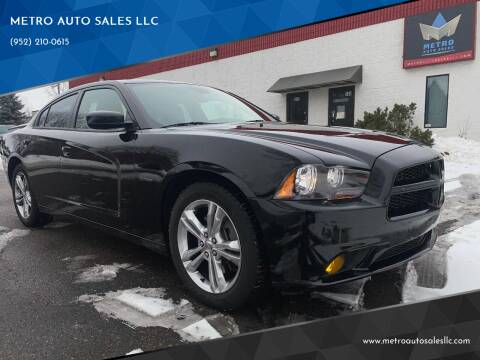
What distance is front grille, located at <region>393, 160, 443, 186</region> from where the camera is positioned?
2480 millimetres

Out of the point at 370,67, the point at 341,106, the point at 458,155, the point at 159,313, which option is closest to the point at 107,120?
the point at 159,313

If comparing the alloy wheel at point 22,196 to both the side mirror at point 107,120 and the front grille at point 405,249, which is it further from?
the front grille at point 405,249

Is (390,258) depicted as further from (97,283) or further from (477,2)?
(477,2)

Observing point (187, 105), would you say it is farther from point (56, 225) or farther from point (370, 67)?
point (370, 67)

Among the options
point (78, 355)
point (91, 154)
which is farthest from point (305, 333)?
point (91, 154)

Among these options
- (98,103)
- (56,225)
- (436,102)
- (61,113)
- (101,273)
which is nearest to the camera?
(101,273)

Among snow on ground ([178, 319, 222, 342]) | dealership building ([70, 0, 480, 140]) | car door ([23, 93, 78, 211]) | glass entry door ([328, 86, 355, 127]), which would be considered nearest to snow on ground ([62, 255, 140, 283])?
car door ([23, 93, 78, 211])

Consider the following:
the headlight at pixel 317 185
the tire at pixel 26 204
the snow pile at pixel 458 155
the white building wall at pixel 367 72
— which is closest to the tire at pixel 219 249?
the headlight at pixel 317 185

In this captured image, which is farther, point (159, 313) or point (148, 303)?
point (148, 303)

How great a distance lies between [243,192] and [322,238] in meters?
0.51

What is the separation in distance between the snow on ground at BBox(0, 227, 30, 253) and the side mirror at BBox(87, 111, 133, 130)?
1915 mm

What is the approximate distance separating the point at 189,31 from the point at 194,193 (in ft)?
44.3

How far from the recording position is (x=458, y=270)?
3.19 meters

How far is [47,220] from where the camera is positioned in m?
4.92
